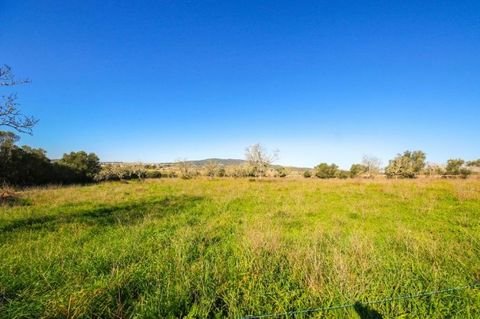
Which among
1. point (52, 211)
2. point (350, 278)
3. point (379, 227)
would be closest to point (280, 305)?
point (350, 278)

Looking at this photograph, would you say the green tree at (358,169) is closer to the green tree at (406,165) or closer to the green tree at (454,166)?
the green tree at (406,165)

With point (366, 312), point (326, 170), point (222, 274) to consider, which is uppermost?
point (326, 170)

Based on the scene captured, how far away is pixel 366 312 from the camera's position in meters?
3.51

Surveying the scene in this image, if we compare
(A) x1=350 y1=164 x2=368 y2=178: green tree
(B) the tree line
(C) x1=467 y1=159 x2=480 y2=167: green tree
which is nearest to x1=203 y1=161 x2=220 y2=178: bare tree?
(B) the tree line

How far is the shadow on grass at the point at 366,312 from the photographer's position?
345 cm

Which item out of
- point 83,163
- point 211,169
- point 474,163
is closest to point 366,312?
point 83,163

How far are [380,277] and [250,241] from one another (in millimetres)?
2687

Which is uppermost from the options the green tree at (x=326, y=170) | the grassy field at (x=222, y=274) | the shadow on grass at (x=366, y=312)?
the green tree at (x=326, y=170)

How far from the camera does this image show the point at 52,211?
1169 centimetres

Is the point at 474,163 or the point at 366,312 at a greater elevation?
the point at 474,163

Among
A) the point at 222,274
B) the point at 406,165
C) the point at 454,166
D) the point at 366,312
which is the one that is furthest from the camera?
the point at 406,165

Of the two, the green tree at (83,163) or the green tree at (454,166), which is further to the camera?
the green tree at (454,166)

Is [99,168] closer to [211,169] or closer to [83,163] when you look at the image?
[83,163]

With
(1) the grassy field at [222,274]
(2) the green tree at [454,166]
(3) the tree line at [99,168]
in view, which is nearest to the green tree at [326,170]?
(3) the tree line at [99,168]
